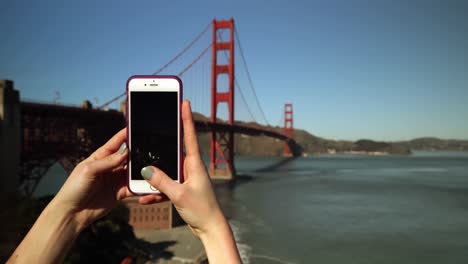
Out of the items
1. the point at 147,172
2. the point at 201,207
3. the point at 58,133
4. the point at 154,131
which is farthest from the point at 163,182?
the point at 58,133

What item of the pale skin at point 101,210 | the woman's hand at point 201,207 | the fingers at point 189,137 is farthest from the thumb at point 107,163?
the fingers at point 189,137

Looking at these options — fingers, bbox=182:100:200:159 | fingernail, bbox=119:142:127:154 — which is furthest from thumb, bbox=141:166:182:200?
fingernail, bbox=119:142:127:154

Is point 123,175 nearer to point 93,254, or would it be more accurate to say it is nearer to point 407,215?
point 93,254

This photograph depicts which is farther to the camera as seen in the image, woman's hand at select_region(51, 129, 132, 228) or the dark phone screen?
the dark phone screen

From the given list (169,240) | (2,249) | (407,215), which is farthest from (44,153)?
(407,215)

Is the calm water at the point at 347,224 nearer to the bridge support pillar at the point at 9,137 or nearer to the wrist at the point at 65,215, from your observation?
the bridge support pillar at the point at 9,137

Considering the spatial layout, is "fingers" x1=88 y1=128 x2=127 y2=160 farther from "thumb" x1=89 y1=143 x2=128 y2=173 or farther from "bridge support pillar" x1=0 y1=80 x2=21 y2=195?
"bridge support pillar" x1=0 y1=80 x2=21 y2=195
